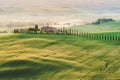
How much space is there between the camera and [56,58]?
8350 centimetres

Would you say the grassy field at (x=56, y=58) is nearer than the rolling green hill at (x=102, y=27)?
Yes

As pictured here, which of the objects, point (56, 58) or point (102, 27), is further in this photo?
point (102, 27)

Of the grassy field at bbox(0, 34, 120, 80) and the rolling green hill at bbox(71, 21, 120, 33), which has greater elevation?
the rolling green hill at bbox(71, 21, 120, 33)

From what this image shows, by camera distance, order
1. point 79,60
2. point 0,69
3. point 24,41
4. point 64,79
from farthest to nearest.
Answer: point 24,41, point 79,60, point 0,69, point 64,79

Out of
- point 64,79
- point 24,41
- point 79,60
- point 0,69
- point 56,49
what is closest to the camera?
point 64,79

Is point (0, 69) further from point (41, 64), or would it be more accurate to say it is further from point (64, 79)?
point (64, 79)

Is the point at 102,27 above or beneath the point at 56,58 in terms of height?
above

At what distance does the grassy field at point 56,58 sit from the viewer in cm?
7381

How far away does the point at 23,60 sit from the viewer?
80562mm

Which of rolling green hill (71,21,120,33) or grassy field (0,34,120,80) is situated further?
rolling green hill (71,21,120,33)

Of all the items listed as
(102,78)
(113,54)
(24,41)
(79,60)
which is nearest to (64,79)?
(102,78)

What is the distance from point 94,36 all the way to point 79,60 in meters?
20.8

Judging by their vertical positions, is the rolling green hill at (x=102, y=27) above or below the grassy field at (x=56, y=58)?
above

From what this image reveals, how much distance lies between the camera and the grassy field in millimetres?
73812
